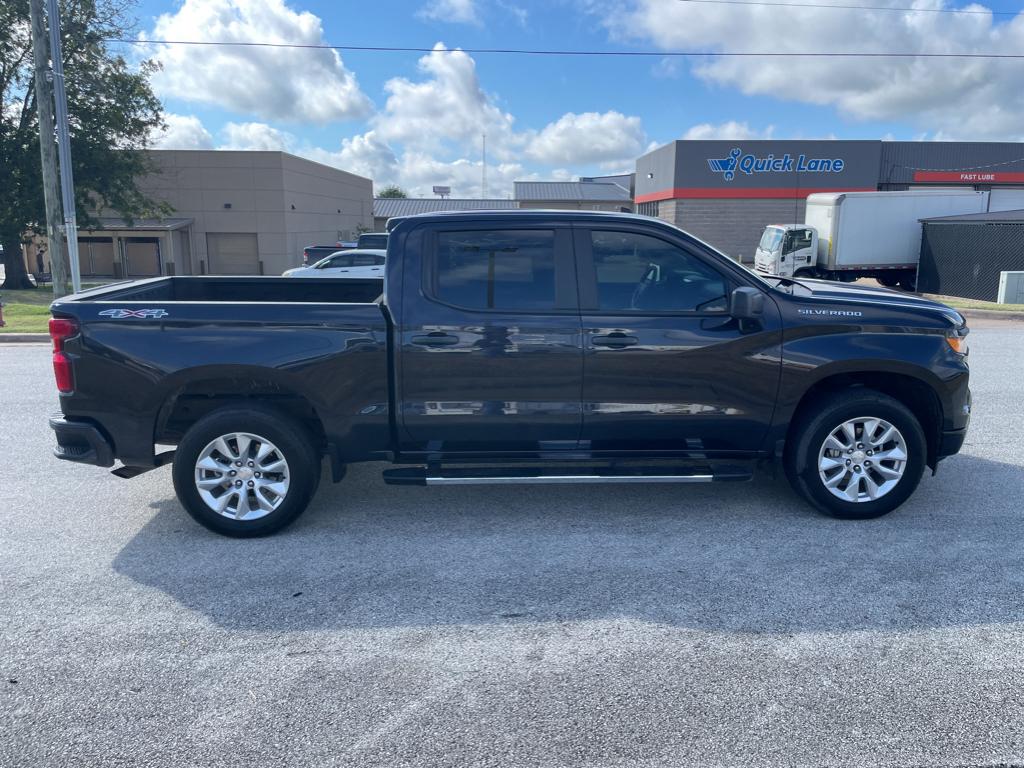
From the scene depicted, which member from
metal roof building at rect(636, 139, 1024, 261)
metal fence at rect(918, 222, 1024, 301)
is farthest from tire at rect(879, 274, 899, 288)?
metal roof building at rect(636, 139, 1024, 261)

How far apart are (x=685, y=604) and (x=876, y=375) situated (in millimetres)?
2304

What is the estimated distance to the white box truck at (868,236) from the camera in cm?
2727

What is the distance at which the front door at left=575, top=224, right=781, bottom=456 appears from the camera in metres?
5.02

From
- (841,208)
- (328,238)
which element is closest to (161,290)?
(841,208)

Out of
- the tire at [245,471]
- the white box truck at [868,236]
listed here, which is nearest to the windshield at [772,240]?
the white box truck at [868,236]

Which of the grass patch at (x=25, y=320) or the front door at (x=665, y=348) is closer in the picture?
the front door at (x=665, y=348)

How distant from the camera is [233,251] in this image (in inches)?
1594

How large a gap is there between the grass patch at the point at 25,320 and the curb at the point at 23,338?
247 millimetres

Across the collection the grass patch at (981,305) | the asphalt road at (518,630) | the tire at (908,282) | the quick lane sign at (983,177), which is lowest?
the asphalt road at (518,630)

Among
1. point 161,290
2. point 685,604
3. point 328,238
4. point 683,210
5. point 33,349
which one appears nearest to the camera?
point 685,604

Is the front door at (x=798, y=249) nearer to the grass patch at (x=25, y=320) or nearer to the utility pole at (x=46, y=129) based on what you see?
the utility pole at (x=46, y=129)

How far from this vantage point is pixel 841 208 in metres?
27.3

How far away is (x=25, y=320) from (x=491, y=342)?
55.0 ft

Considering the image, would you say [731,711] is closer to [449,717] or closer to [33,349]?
[449,717]
